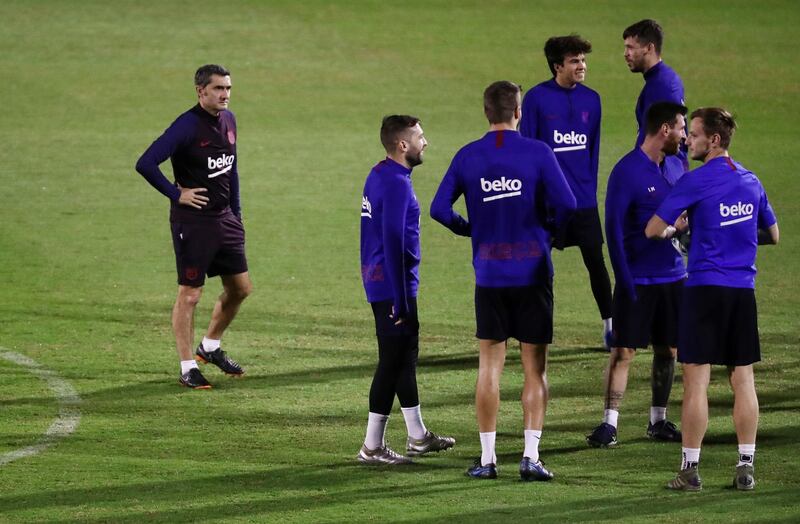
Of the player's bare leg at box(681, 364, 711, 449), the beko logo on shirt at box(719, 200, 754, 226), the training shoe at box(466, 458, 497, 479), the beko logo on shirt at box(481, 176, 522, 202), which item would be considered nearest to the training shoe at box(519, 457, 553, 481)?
the training shoe at box(466, 458, 497, 479)

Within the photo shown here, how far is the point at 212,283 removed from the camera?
50.9 ft

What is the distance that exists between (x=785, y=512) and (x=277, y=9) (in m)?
27.5

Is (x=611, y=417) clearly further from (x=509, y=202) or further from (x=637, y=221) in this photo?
(x=509, y=202)

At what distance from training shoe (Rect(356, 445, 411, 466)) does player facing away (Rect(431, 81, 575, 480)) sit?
521mm

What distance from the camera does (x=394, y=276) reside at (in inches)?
352

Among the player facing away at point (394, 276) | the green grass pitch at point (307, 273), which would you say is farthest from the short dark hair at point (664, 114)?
the green grass pitch at point (307, 273)

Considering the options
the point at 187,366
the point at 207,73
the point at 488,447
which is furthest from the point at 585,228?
the point at 488,447

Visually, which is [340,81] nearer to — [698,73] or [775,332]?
[698,73]

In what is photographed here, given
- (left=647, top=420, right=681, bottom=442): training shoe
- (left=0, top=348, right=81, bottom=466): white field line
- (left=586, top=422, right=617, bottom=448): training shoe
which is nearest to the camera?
(left=0, top=348, right=81, bottom=466): white field line

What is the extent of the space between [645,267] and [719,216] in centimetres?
131

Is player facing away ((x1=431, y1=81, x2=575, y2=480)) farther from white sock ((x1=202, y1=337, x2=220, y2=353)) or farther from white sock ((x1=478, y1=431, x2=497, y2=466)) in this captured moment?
white sock ((x1=202, y1=337, x2=220, y2=353))

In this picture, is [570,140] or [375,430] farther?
[570,140]

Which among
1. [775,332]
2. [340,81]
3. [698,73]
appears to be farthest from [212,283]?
[698,73]

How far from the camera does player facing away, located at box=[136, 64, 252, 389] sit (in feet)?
37.3
